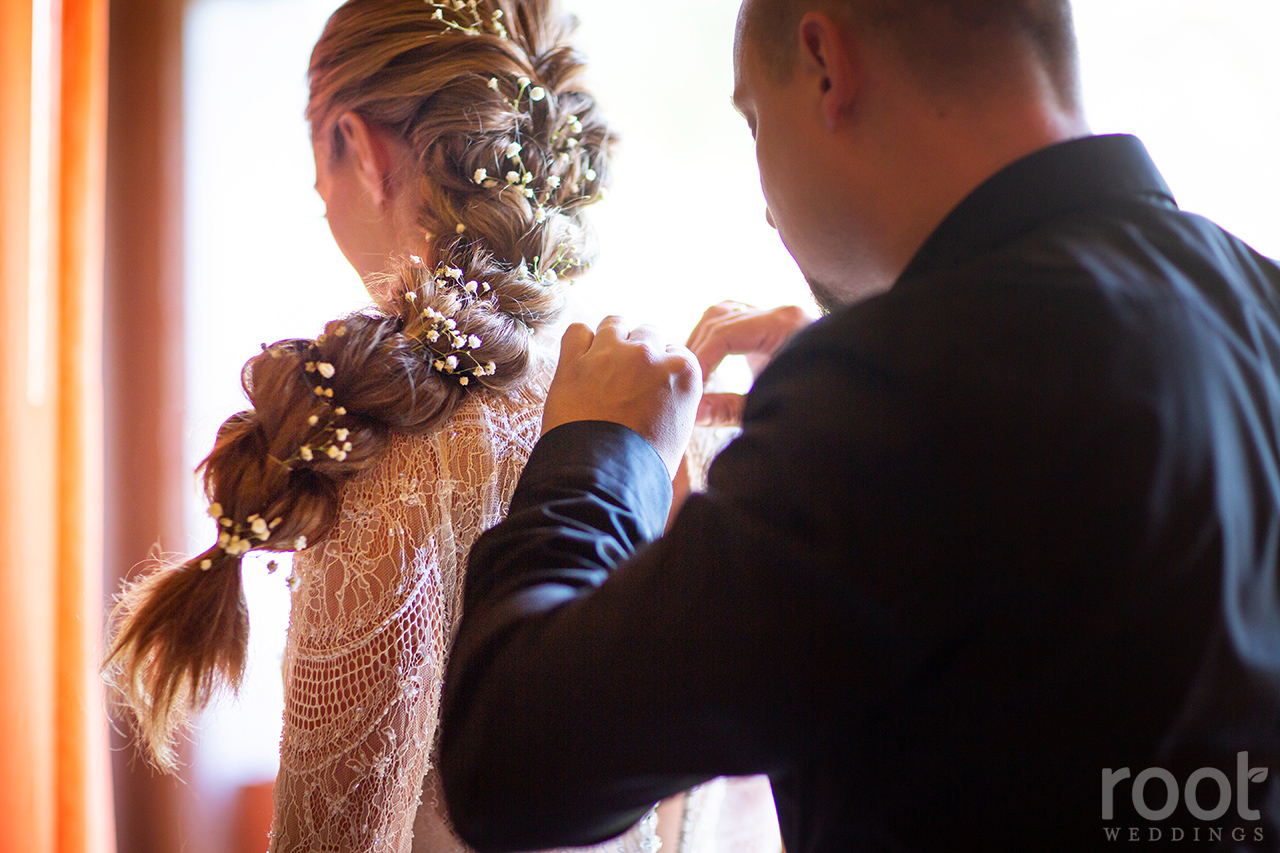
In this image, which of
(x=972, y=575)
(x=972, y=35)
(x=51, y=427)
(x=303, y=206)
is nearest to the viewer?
(x=972, y=575)

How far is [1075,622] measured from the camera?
0.41m

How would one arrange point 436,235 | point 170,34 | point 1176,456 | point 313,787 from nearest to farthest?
point 1176,456 → point 313,787 → point 436,235 → point 170,34

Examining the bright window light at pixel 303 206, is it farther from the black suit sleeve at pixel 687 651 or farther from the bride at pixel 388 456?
the black suit sleeve at pixel 687 651

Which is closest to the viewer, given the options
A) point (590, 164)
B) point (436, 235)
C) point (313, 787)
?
Answer: point (313, 787)

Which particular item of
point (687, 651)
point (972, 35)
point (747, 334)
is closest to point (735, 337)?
point (747, 334)

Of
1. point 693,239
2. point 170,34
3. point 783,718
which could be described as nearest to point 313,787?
point 783,718

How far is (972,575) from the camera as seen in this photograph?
1.33 ft

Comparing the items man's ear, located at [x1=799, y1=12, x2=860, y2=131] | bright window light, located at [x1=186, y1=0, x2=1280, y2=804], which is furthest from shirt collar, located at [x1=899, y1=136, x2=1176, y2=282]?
bright window light, located at [x1=186, y1=0, x2=1280, y2=804]

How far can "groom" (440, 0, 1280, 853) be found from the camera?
40 cm

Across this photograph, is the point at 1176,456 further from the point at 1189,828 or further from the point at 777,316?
the point at 777,316

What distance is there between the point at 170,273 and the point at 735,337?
1.16 m

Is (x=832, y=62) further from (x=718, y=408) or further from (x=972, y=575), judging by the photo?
(x=718, y=408)

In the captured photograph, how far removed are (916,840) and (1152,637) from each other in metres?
0.16

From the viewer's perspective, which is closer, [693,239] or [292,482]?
[292,482]
